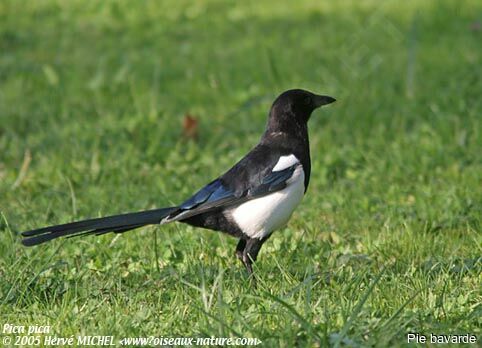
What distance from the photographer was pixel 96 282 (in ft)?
14.3

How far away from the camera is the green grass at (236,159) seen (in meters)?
3.81

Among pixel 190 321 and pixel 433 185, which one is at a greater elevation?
pixel 190 321

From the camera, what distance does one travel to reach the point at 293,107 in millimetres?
4809

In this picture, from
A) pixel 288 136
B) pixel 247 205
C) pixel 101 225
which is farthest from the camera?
pixel 288 136

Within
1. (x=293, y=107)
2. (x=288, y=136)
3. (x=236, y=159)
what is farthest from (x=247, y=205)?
(x=236, y=159)

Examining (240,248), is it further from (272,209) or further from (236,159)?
(236,159)

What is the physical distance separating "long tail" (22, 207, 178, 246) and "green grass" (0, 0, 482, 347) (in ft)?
0.30

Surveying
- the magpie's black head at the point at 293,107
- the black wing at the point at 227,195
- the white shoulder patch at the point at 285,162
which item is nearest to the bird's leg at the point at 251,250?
the black wing at the point at 227,195

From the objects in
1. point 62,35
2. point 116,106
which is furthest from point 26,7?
point 116,106

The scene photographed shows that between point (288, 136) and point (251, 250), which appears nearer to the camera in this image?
point (251, 250)

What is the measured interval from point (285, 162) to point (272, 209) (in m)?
0.23

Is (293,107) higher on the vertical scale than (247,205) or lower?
higher

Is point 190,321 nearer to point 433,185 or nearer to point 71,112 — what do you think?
point 433,185

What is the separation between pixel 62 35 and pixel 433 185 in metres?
4.72
